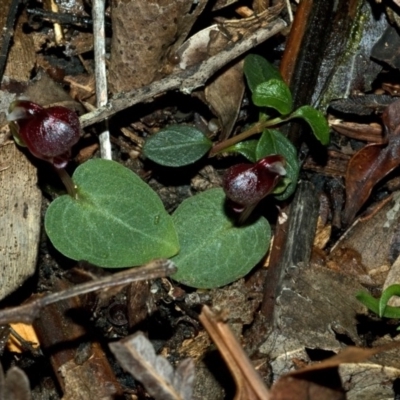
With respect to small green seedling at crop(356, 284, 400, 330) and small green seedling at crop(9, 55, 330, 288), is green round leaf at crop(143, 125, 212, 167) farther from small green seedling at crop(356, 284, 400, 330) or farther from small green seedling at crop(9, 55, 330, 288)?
small green seedling at crop(356, 284, 400, 330)

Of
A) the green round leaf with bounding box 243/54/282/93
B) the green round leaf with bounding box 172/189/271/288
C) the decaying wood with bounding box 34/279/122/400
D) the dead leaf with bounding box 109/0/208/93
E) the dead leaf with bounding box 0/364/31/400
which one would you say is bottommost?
the decaying wood with bounding box 34/279/122/400

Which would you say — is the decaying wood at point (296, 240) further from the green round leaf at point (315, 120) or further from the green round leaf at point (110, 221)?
the green round leaf at point (110, 221)

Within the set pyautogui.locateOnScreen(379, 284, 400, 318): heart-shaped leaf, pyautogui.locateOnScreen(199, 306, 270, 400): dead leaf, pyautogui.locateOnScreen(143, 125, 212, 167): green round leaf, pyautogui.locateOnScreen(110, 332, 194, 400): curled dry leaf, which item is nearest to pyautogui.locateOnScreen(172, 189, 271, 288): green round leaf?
pyautogui.locateOnScreen(143, 125, 212, 167): green round leaf

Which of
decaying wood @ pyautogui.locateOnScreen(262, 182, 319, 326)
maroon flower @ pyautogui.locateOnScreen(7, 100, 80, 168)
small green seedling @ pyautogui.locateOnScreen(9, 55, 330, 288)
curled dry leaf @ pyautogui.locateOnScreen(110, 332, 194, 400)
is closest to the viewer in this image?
curled dry leaf @ pyautogui.locateOnScreen(110, 332, 194, 400)

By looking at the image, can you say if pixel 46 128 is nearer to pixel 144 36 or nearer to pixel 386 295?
pixel 144 36

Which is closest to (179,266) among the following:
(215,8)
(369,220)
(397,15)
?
(369,220)
